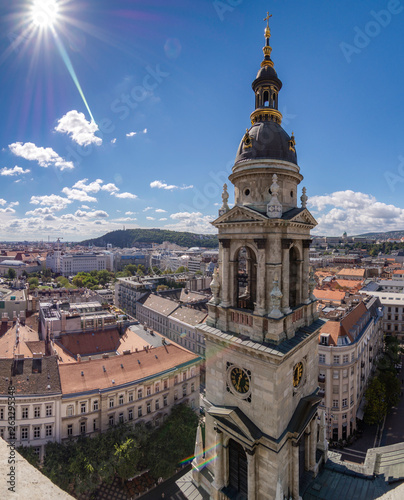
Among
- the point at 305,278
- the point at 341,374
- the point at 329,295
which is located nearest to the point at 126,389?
the point at 341,374

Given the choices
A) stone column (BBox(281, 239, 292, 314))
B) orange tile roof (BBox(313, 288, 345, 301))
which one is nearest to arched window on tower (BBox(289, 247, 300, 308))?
stone column (BBox(281, 239, 292, 314))

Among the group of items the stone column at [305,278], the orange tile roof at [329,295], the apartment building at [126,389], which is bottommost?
the apartment building at [126,389]

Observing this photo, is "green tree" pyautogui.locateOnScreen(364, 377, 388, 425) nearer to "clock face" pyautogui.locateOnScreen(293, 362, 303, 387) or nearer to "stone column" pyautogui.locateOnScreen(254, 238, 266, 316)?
"clock face" pyautogui.locateOnScreen(293, 362, 303, 387)

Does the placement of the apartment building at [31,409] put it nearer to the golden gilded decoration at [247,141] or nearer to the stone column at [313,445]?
the stone column at [313,445]

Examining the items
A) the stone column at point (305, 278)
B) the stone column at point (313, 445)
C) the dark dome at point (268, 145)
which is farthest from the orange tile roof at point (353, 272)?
the dark dome at point (268, 145)

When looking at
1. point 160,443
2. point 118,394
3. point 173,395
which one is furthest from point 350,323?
point 118,394

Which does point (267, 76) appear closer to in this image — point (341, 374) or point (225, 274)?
point (225, 274)

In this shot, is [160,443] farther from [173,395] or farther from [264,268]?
[264,268]
